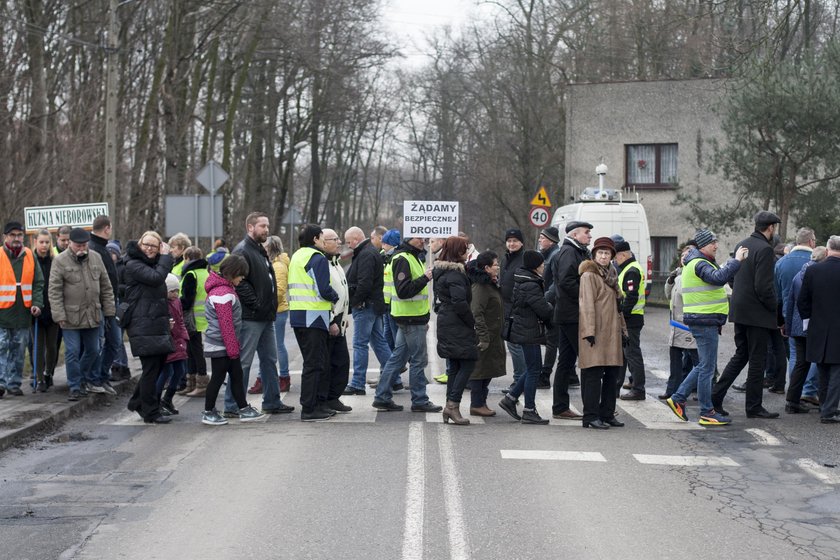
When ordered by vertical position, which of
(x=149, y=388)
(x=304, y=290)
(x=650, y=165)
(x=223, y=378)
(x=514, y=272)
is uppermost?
(x=650, y=165)

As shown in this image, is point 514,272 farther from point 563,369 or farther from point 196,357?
point 196,357

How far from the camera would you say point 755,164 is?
28984 millimetres

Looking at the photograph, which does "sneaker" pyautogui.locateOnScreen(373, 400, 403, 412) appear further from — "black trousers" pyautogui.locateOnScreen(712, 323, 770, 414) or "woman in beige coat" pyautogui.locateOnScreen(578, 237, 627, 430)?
"black trousers" pyautogui.locateOnScreen(712, 323, 770, 414)

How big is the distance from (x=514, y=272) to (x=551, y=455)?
3637mm

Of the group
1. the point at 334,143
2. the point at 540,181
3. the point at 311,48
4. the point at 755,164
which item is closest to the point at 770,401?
the point at 755,164

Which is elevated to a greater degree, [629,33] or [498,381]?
[629,33]

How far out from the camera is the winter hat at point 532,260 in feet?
35.4

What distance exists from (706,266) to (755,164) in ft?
63.1

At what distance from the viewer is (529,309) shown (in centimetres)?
1100

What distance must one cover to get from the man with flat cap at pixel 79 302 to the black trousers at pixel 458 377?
401 cm

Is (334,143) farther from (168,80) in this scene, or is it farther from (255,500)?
(255,500)

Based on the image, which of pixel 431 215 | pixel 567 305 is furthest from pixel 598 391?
pixel 431 215

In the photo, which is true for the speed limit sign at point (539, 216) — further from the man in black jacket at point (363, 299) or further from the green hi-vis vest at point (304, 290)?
the green hi-vis vest at point (304, 290)

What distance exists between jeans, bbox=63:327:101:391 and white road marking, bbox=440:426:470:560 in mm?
4288
